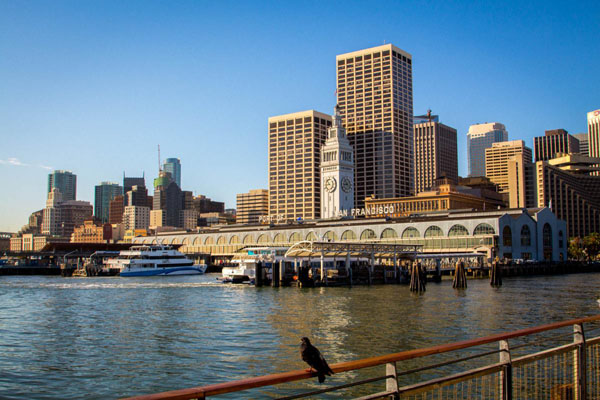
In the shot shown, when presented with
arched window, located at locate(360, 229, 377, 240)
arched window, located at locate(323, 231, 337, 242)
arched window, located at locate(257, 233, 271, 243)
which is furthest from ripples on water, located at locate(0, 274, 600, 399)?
arched window, located at locate(257, 233, 271, 243)

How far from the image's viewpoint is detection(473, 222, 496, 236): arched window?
142m

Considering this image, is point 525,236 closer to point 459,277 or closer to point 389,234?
point 389,234

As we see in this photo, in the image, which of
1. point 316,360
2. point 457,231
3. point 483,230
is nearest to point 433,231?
point 457,231

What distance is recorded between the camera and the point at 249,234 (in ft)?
625

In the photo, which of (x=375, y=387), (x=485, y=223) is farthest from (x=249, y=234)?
(x=375, y=387)

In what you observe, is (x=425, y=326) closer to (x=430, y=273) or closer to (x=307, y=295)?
(x=307, y=295)

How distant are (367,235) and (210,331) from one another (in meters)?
119

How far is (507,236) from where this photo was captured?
474 ft

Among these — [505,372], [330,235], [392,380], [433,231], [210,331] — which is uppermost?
[433,231]

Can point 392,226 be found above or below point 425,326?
above

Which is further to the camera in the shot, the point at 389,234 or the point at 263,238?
the point at 263,238

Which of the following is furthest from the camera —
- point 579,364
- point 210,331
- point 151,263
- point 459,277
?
point 151,263

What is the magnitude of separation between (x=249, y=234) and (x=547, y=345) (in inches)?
6298

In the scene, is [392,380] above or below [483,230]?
below
